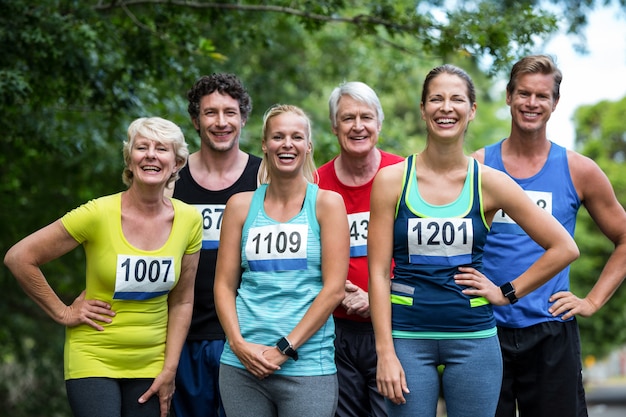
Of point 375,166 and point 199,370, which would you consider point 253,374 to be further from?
point 375,166

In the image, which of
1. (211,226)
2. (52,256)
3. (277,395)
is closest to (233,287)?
(277,395)

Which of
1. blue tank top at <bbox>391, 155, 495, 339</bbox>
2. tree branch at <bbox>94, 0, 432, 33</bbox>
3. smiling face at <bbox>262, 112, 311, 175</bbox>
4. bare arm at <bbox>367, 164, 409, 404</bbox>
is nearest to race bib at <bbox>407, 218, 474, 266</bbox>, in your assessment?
blue tank top at <bbox>391, 155, 495, 339</bbox>

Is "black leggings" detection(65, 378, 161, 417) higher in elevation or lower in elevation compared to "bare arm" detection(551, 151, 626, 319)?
lower

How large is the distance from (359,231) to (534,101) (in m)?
1.06

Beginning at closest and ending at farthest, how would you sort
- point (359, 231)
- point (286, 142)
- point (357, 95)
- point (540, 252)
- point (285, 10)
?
point (286, 142), point (540, 252), point (359, 231), point (357, 95), point (285, 10)

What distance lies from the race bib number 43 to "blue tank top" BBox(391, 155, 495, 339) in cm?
108

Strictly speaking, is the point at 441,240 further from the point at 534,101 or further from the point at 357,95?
the point at 357,95

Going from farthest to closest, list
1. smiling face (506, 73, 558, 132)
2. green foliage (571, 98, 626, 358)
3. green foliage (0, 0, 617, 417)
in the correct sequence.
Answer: green foliage (571, 98, 626, 358) → green foliage (0, 0, 617, 417) → smiling face (506, 73, 558, 132)

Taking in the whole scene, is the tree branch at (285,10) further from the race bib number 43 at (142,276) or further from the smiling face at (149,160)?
A: the race bib number 43 at (142,276)

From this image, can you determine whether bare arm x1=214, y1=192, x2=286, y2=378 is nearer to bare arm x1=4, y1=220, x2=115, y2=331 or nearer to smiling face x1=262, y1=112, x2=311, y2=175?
smiling face x1=262, y1=112, x2=311, y2=175

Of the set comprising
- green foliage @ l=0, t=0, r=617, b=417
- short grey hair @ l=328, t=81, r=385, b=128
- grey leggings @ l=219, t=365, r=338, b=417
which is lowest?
grey leggings @ l=219, t=365, r=338, b=417

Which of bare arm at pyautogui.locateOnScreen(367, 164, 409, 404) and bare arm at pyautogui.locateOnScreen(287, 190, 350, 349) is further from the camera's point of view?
bare arm at pyautogui.locateOnScreen(287, 190, 350, 349)

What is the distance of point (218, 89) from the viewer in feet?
15.3

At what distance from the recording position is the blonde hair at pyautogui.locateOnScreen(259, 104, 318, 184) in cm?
396
